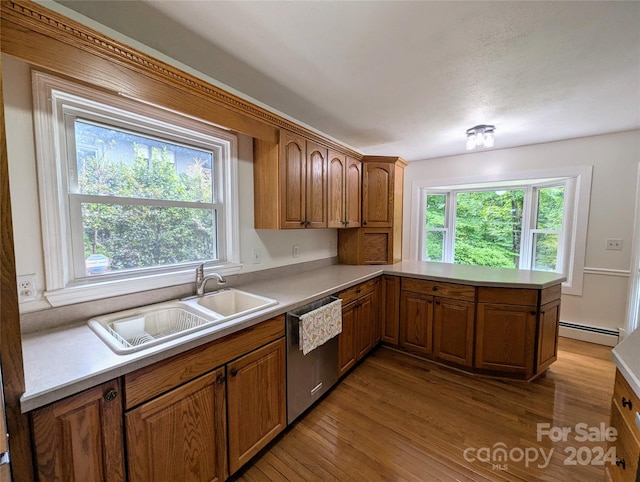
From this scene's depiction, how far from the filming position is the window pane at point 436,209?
4.17 meters

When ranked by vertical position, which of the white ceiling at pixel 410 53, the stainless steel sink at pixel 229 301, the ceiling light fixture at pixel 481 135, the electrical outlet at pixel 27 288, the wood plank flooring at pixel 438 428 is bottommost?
the wood plank flooring at pixel 438 428

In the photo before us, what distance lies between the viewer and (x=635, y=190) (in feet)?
9.02

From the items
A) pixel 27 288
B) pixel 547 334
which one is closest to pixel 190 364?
pixel 27 288

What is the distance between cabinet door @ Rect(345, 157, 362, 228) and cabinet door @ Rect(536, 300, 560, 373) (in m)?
1.85

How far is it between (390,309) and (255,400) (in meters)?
1.73

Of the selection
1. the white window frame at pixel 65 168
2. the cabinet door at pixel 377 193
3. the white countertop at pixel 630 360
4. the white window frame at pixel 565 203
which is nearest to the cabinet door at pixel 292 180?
the white window frame at pixel 65 168

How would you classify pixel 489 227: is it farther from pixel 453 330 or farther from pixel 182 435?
pixel 182 435

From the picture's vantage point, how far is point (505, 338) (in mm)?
2281

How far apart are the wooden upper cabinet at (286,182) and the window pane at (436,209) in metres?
2.50

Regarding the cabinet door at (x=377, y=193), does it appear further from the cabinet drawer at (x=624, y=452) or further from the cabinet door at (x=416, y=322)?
the cabinet drawer at (x=624, y=452)

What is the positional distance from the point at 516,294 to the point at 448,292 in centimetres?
52

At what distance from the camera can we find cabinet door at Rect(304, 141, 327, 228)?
2.36m

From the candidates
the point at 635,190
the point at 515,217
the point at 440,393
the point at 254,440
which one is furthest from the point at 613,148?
the point at 254,440

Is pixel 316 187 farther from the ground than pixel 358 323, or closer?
farther from the ground
